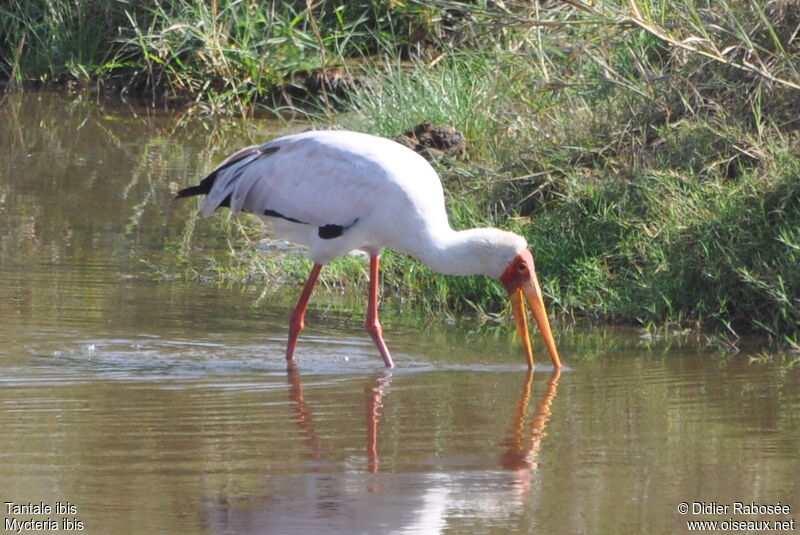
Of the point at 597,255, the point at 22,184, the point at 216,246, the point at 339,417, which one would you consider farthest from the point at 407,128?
the point at 339,417

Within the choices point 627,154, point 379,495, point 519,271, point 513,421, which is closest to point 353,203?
point 519,271

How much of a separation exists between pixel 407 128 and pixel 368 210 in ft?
9.14

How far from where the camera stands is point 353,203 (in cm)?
626

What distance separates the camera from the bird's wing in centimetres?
625

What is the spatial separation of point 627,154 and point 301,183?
81.4 inches

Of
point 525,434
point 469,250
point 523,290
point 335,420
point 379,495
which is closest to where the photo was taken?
point 379,495

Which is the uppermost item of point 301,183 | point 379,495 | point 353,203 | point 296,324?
point 301,183

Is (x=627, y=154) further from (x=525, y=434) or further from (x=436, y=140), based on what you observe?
(x=525, y=434)

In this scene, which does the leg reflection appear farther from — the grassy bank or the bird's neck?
the grassy bank

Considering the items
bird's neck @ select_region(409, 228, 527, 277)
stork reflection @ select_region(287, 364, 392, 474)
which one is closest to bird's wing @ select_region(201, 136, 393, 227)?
bird's neck @ select_region(409, 228, 527, 277)

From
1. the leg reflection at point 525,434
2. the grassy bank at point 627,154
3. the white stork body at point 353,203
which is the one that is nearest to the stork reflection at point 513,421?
the leg reflection at point 525,434

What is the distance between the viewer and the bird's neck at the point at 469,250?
605cm

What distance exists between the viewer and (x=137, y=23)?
13.1 m

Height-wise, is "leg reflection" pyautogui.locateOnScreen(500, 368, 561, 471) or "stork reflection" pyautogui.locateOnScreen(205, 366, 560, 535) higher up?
"leg reflection" pyautogui.locateOnScreen(500, 368, 561, 471)
